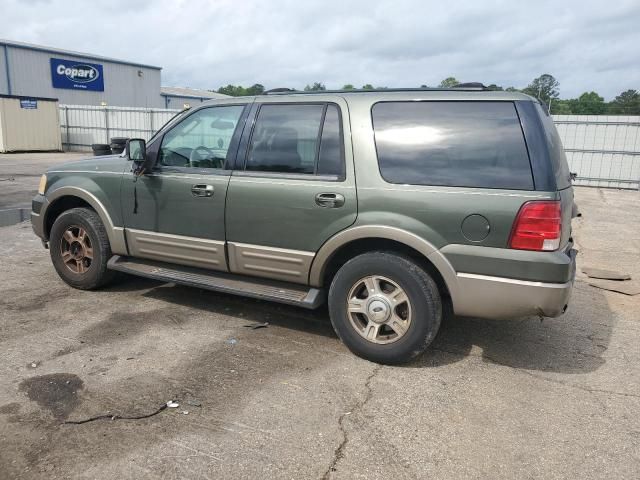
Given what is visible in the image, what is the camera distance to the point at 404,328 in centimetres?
361

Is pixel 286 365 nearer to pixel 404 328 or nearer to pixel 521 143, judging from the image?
pixel 404 328

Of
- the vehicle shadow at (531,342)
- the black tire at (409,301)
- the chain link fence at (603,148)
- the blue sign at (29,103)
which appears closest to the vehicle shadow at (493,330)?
the vehicle shadow at (531,342)

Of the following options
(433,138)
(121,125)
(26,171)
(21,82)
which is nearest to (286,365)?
(433,138)

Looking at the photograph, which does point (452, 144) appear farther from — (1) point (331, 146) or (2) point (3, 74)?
(2) point (3, 74)

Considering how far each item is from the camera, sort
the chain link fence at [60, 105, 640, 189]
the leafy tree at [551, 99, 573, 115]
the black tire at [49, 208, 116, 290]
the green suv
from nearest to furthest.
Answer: the green suv
the black tire at [49, 208, 116, 290]
the chain link fence at [60, 105, 640, 189]
the leafy tree at [551, 99, 573, 115]

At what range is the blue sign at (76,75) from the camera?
3356 cm

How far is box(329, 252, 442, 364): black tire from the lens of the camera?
3504 millimetres

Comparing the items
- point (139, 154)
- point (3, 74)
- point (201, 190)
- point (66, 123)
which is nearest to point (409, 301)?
point (201, 190)

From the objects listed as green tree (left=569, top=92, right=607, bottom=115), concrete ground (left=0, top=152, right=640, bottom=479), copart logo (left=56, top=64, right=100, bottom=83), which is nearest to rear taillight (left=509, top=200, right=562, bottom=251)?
concrete ground (left=0, top=152, right=640, bottom=479)

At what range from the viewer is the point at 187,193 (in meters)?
4.34

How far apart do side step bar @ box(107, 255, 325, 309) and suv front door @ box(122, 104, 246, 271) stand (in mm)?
93

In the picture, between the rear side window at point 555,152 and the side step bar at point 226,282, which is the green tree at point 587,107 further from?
the side step bar at point 226,282

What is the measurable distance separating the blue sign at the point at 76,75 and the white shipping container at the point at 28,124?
8.89 m

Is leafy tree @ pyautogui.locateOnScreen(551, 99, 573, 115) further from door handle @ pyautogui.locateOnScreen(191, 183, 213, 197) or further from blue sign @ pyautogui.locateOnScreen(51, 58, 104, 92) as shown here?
blue sign @ pyautogui.locateOnScreen(51, 58, 104, 92)
